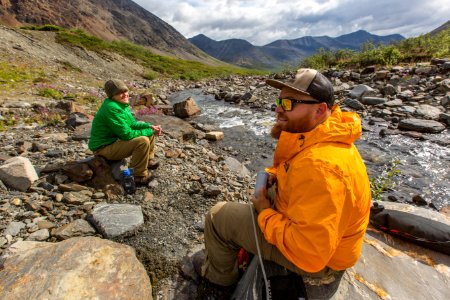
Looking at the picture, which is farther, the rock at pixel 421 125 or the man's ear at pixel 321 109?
the rock at pixel 421 125

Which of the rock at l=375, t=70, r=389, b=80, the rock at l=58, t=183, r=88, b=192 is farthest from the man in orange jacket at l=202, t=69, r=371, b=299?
the rock at l=375, t=70, r=389, b=80

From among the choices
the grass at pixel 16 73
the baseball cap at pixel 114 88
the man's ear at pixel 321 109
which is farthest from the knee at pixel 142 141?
the grass at pixel 16 73

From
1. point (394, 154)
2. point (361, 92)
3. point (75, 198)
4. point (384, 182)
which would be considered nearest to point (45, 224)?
point (75, 198)

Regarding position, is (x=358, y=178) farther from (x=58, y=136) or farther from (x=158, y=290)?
(x=58, y=136)

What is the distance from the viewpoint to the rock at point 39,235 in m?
4.29

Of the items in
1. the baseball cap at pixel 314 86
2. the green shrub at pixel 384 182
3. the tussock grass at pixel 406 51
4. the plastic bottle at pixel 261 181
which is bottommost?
the green shrub at pixel 384 182

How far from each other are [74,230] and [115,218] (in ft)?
2.11

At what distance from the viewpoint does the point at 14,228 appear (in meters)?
4.39

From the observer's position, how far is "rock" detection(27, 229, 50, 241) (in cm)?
429

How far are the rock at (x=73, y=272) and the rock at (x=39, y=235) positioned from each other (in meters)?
0.32

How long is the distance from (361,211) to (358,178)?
421mm

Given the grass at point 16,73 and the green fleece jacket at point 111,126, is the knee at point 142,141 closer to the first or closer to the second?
the green fleece jacket at point 111,126

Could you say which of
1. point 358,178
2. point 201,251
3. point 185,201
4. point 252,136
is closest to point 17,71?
point 252,136

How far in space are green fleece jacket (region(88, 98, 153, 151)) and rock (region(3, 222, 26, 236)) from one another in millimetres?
2196
